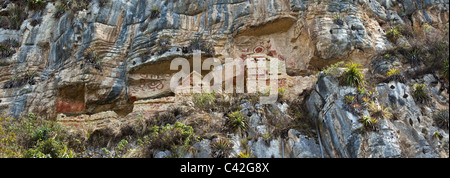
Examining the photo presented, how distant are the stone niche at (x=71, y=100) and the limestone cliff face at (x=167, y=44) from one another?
4 cm

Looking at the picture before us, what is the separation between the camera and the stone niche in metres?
18.2


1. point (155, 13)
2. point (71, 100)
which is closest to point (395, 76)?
point (155, 13)

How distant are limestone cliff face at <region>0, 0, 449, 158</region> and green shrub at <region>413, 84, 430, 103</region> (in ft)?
11.7

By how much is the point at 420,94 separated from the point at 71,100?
15.1m

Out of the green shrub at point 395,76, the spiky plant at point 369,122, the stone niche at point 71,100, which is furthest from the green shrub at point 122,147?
the green shrub at point 395,76

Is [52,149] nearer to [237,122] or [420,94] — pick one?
[237,122]

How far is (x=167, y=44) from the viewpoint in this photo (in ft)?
59.2

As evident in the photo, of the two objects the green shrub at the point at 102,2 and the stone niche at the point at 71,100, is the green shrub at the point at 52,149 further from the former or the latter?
the green shrub at the point at 102,2

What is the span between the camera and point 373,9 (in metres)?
19.0

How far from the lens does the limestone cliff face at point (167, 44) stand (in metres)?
17.6

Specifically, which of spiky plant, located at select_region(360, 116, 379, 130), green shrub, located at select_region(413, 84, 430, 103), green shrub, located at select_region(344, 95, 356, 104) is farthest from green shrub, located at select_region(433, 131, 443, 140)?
green shrub, located at select_region(344, 95, 356, 104)
